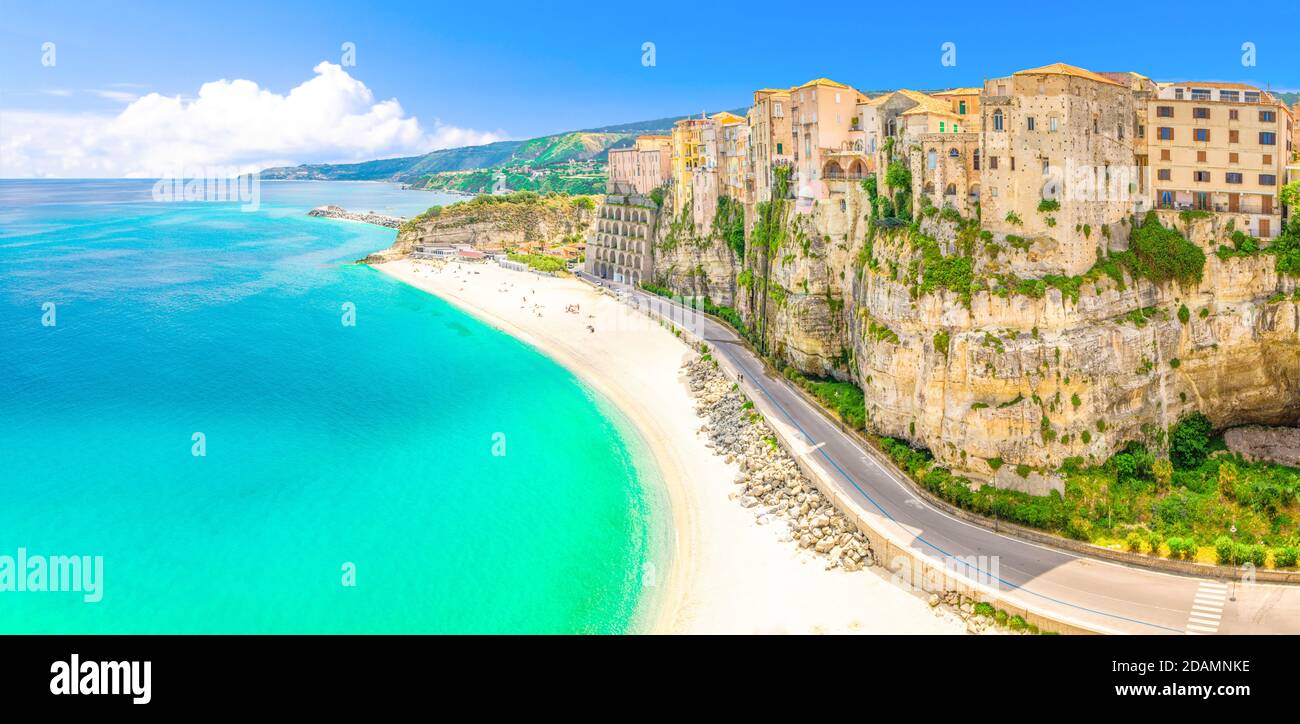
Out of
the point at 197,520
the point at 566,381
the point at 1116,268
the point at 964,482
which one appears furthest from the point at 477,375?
the point at 1116,268

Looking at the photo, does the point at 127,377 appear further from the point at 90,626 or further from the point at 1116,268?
the point at 1116,268

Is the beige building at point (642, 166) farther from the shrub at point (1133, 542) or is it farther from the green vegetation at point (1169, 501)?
the shrub at point (1133, 542)

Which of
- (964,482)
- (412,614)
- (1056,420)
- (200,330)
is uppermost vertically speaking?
(200,330)

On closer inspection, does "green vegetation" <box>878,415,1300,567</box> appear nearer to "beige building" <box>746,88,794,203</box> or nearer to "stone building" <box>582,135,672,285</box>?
"beige building" <box>746,88,794,203</box>

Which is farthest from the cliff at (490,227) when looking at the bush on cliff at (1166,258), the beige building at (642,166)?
the bush on cliff at (1166,258)

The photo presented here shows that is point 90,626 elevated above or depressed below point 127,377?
below

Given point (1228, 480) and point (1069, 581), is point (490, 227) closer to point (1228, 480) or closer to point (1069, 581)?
point (1228, 480)

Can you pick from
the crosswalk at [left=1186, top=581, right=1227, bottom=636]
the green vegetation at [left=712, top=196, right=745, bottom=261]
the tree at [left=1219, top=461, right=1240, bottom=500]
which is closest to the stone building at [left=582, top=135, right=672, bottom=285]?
the green vegetation at [left=712, top=196, right=745, bottom=261]

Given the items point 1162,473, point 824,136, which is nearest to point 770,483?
point 1162,473
